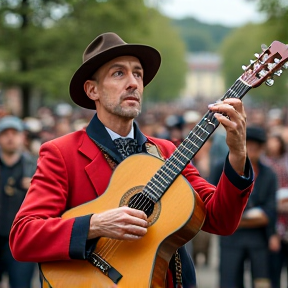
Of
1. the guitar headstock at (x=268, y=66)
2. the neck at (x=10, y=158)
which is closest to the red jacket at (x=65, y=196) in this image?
the guitar headstock at (x=268, y=66)

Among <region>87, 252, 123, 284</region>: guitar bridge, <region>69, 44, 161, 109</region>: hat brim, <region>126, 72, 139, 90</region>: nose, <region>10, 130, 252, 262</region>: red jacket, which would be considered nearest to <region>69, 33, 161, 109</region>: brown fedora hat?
<region>69, 44, 161, 109</region>: hat brim

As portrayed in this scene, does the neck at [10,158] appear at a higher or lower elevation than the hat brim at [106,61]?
lower

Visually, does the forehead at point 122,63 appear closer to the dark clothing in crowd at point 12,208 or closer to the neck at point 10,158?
the dark clothing in crowd at point 12,208

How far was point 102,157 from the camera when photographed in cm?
354

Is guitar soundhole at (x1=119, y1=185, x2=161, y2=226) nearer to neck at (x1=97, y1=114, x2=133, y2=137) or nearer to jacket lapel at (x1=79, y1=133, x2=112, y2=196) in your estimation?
jacket lapel at (x1=79, y1=133, x2=112, y2=196)

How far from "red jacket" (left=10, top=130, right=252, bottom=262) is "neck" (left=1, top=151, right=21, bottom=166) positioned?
4.05 metres

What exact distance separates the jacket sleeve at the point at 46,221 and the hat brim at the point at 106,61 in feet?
1.38

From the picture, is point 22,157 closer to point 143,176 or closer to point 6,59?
point 143,176

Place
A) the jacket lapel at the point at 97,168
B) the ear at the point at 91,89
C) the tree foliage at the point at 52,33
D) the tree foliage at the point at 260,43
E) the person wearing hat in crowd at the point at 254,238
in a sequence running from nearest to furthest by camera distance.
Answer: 1. the jacket lapel at the point at 97,168
2. the ear at the point at 91,89
3. the person wearing hat in crowd at the point at 254,238
4. the tree foliage at the point at 260,43
5. the tree foliage at the point at 52,33

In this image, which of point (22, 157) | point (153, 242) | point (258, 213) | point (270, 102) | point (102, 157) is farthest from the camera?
point (270, 102)

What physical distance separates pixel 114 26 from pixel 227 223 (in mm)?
23396

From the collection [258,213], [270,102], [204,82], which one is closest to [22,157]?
[258,213]

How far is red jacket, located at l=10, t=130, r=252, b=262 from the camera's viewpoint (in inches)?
129

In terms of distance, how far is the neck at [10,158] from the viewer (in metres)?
7.59
